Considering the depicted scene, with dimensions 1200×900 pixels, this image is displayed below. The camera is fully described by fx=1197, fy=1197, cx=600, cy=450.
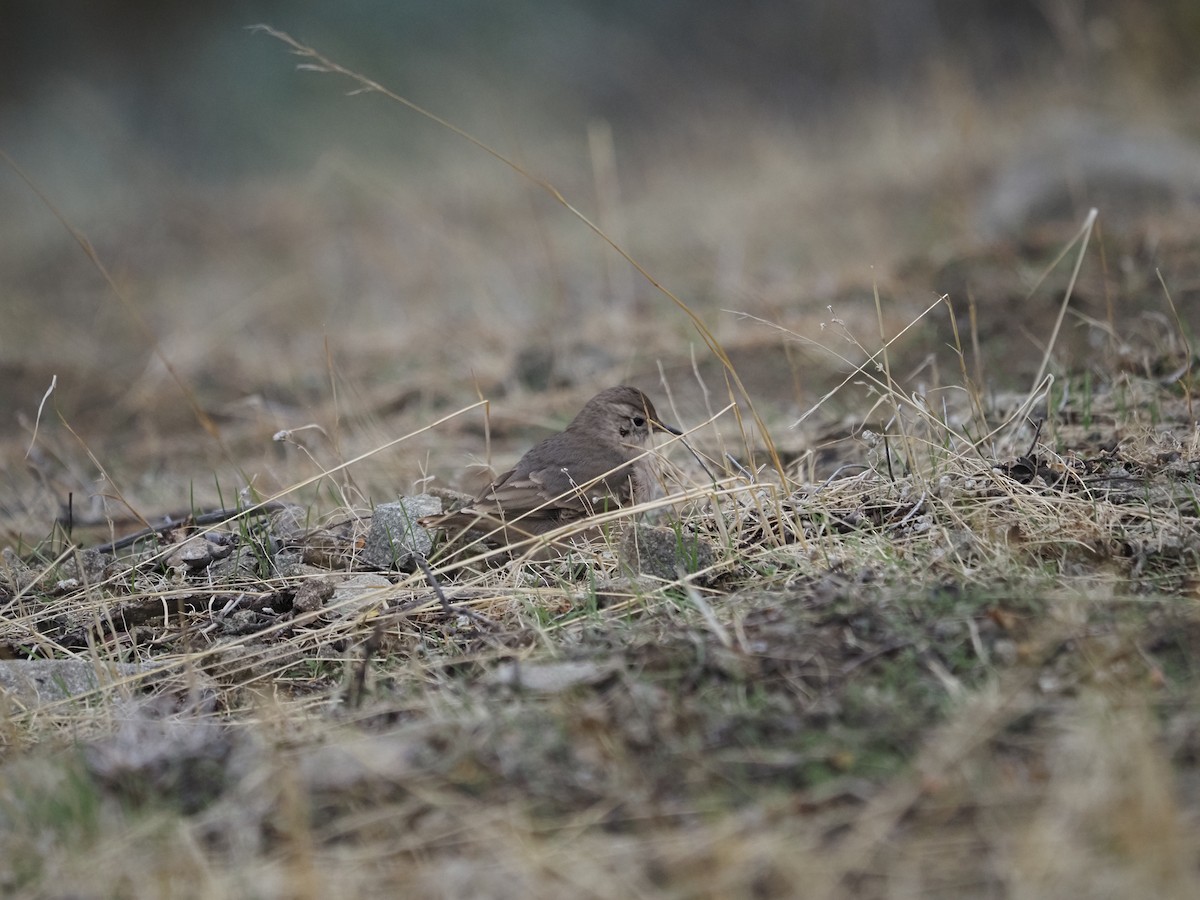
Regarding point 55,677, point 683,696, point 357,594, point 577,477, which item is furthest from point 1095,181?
point 55,677

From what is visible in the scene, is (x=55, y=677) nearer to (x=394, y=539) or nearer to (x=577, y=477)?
(x=394, y=539)

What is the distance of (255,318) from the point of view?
33.7 ft

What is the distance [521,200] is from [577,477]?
29.8 ft

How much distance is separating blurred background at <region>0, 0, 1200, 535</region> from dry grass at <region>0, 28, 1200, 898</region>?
2.42ft

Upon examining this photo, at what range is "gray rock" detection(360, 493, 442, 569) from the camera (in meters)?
3.91

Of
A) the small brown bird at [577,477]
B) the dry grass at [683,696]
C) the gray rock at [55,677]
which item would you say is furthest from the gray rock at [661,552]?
the gray rock at [55,677]

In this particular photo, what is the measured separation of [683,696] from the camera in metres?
2.59

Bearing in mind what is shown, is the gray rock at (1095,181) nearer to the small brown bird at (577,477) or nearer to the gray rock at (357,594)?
the small brown bird at (577,477)

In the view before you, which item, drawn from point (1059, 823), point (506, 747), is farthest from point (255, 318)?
point (1059, 823)

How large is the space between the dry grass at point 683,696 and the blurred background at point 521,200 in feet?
2.42

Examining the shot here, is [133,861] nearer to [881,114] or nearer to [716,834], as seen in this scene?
[716,834]

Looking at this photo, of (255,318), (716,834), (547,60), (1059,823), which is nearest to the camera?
(1059,823)

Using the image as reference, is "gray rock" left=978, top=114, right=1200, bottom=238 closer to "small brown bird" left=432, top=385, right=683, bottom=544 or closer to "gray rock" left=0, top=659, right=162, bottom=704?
"small brown bird" left=432, top=385, right=683, bottom=544

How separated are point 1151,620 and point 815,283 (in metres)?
5.52
